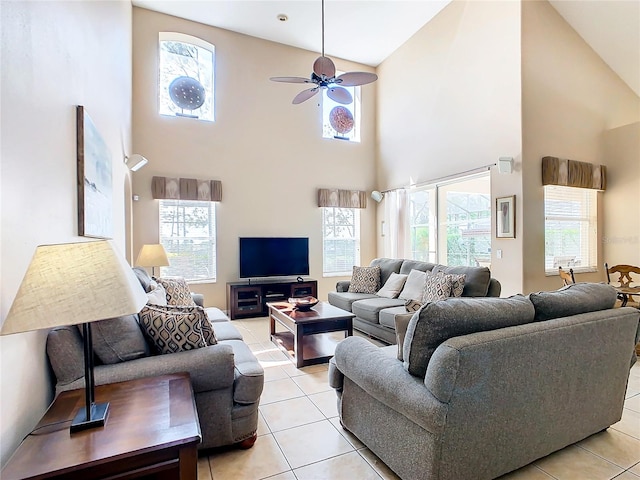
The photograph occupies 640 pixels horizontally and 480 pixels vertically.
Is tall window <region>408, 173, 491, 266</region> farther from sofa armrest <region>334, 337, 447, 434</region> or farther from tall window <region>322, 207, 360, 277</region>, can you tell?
sofa armrest <region>334, 337, 447, 434</region>

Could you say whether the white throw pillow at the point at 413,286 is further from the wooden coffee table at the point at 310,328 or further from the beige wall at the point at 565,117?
the beige wall at the point at 565,117

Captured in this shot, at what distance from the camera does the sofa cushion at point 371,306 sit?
165 inches

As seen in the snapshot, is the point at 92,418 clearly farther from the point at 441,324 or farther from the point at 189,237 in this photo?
the point at 189,237

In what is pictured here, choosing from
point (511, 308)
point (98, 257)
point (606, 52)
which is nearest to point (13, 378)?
point (98, 257)

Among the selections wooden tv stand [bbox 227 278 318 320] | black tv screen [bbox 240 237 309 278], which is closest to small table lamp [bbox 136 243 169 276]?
wooden tv stand [bbox 227 278 318 320]

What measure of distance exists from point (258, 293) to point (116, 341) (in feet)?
13.1

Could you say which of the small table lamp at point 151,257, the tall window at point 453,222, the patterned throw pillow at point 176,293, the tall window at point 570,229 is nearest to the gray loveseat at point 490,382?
the patterned throw pillow at point 176,293

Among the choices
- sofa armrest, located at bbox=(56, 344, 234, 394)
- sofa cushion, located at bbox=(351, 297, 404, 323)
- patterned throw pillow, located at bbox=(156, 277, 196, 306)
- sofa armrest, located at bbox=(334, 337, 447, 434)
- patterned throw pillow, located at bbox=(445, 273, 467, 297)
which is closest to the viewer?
sofa armrest, located at bbox=(334, 337, 447, 434)

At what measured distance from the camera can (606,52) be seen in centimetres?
536

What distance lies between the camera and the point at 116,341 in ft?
6.13

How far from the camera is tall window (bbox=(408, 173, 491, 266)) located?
213 inches

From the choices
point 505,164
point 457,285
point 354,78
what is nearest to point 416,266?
point 457,285

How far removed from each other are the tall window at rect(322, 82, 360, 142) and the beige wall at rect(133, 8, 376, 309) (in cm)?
18

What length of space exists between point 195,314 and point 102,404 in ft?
2.36
